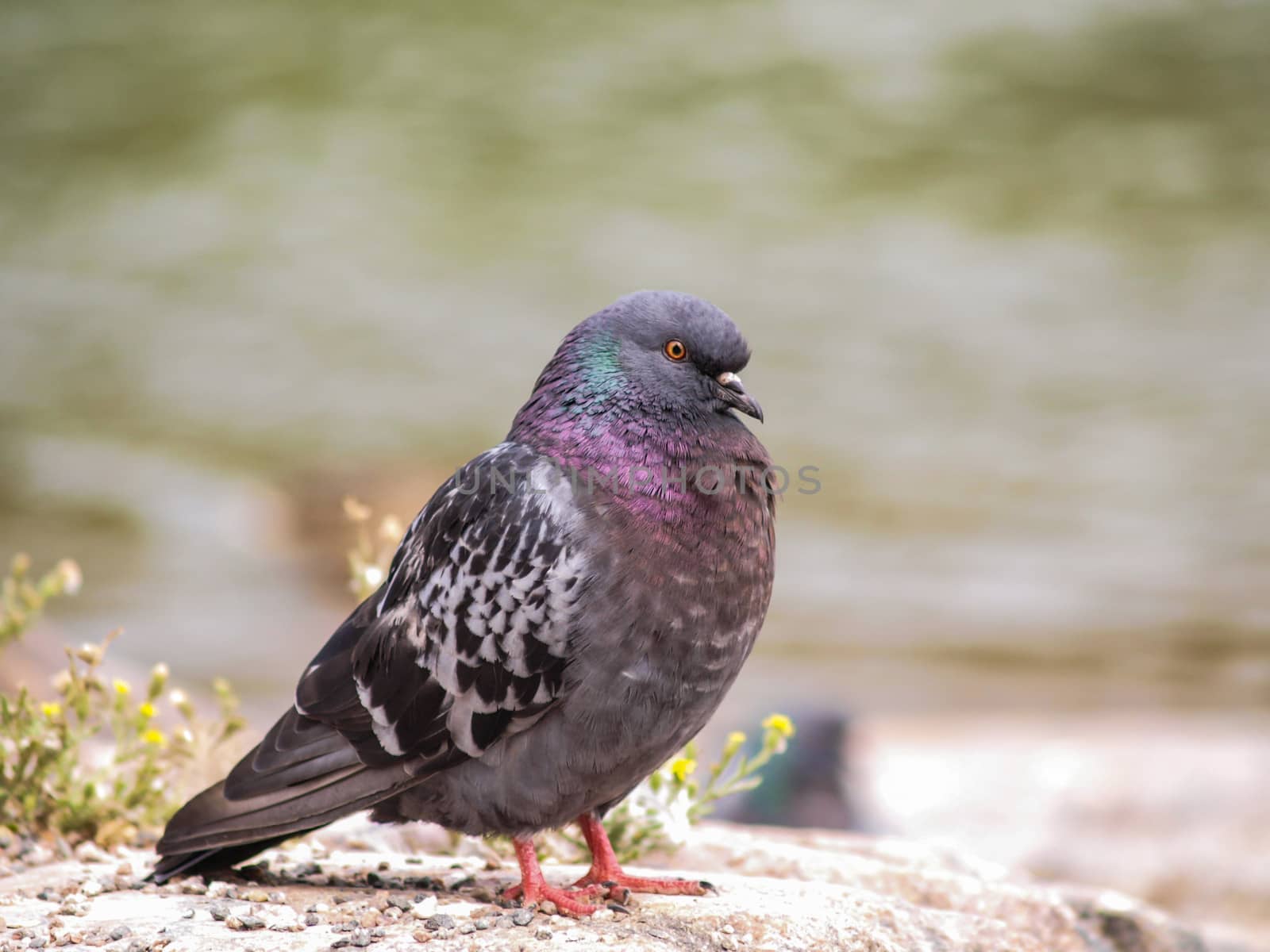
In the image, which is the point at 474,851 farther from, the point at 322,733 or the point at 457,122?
the point at 457,122

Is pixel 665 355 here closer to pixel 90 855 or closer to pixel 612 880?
pixel 612 880

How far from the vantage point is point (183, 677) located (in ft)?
39.8

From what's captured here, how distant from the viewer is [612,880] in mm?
4781

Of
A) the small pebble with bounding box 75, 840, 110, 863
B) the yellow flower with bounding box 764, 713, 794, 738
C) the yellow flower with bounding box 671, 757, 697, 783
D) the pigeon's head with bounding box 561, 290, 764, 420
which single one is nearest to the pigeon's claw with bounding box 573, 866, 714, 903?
the yellow flower with bounding box 671, 757, 697, 783

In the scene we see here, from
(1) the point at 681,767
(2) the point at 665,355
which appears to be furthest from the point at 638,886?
(2) the point at 665,355

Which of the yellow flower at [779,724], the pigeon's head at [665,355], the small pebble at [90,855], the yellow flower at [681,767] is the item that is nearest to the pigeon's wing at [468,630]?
the pigeon's head at [665,355]

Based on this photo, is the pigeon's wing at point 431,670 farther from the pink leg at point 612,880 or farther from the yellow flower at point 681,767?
the yellow flower at point 681,767

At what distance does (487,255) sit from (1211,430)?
9.28 meters

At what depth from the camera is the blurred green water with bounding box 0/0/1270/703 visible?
13508 millimetres

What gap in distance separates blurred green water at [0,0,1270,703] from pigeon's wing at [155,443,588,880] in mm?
8157

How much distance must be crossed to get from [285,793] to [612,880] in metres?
1.15

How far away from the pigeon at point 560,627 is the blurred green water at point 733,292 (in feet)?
26.8

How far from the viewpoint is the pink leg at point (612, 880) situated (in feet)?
15.4

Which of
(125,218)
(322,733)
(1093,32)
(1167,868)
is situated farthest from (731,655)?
(1093,32)
